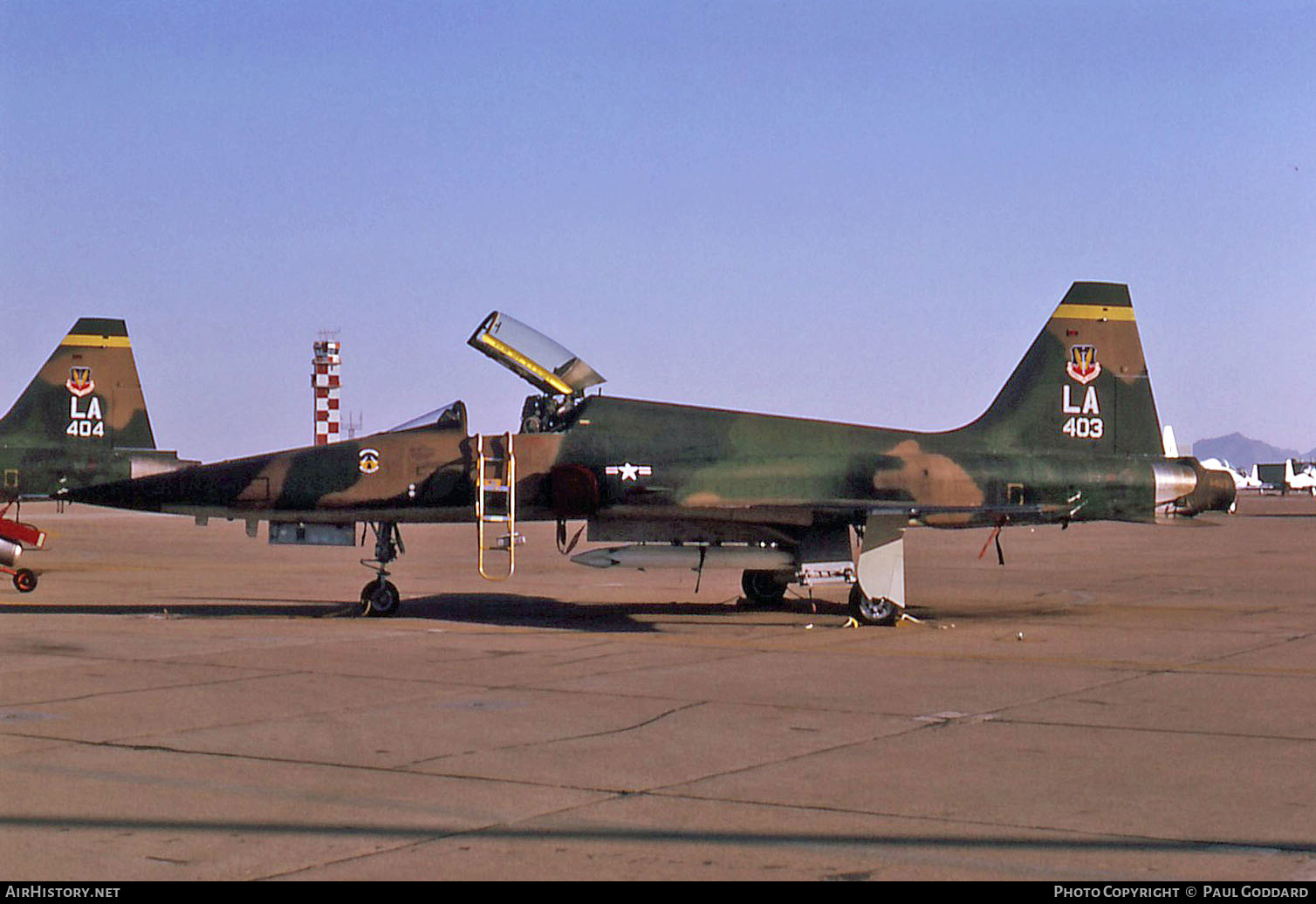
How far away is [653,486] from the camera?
16.2 meters

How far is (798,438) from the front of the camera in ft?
55.1

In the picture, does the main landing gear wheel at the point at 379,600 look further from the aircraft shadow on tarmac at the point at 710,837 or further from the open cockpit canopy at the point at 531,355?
the aircraft shadow on tarmac at the point at 710,837

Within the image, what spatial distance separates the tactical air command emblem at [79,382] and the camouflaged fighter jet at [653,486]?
992 cm

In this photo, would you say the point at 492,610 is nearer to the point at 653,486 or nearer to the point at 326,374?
the point at 653,486

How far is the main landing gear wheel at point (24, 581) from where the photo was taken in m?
20.2

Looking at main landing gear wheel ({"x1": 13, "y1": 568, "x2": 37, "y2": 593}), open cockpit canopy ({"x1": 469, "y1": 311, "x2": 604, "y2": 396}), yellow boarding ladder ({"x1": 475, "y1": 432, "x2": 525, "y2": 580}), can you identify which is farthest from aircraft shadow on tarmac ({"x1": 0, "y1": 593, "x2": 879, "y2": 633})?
open cockpit canopy ({"x1": 469, "y1": 311, "x2": 604, "y2": 396})

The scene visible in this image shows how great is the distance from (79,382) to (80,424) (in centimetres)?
78

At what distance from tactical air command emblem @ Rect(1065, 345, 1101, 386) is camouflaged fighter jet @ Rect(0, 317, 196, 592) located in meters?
16.9

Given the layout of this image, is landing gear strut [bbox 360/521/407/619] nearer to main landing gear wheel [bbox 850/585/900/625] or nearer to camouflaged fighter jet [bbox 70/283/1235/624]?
camouflaged fighter jet [bbox 70/283/1235/624]

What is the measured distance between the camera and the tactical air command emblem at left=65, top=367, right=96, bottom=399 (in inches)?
1016

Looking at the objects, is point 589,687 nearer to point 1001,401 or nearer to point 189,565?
point 1001,401

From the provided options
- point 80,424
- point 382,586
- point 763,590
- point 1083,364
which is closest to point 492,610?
point 382,586
